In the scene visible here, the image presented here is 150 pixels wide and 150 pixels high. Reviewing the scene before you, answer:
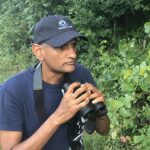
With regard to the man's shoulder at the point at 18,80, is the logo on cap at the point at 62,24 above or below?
above

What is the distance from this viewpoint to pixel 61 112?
2633mm

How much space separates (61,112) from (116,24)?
6.27 meters

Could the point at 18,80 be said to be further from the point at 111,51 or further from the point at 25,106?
the point at 111,51

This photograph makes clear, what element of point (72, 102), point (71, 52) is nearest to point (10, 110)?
point (72, 102)

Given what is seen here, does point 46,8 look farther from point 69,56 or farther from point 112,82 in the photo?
point 69,56

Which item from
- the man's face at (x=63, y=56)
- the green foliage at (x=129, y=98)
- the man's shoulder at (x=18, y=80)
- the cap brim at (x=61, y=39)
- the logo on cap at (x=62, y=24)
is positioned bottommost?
the green foliage at (x=129, y=98)

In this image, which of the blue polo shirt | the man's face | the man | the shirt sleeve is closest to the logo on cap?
the man

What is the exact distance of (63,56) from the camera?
2781 millimetres

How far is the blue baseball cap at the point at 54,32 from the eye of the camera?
274cm

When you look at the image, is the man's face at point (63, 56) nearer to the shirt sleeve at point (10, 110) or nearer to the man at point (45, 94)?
the man at point (45, 94)

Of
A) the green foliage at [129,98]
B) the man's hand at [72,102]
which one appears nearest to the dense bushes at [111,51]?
the green foliage at [129,98]

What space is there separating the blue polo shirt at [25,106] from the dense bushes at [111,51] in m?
1.41

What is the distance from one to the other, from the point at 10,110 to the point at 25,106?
0.35 ft

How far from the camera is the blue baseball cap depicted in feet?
9.00
